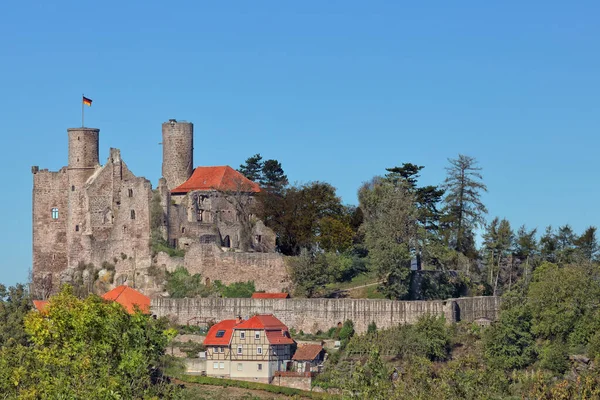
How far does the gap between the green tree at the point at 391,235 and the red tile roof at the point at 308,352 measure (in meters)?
4.77

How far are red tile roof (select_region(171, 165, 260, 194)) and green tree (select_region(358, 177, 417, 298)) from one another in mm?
7481

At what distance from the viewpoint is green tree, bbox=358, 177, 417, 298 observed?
7575cm

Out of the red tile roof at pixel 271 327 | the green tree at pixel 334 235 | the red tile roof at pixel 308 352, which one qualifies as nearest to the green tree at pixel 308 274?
the green tree at pixel 334 235

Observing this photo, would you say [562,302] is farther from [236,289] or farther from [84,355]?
[84,355]

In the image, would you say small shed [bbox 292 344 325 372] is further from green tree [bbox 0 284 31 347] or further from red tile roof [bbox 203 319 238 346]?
green tree [bbox 0 284 31 347]

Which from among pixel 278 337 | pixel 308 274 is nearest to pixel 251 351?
pixel 278 337

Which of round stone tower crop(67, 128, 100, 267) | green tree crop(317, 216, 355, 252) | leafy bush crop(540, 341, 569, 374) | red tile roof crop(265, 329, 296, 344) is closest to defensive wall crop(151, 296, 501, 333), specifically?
red tile roof crop(265, 329, 296, 344)

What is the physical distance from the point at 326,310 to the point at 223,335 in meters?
4.82

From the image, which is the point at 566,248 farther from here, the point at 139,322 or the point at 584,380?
the point at 139,322

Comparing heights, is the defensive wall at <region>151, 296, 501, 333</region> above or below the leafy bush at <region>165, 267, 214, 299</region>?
below

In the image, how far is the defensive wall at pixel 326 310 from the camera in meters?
74.9

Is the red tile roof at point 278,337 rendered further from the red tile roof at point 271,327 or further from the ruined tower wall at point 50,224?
the ruined tower wall at point 50,224

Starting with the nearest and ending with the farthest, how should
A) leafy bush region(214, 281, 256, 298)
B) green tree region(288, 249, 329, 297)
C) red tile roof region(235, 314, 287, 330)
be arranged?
red tile roof region(235, 314, 287, 330) < green tree region(288, 249, 329, 297) < leafy bush region(214, 281, 256, 298)

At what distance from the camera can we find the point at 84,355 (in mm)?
57750
